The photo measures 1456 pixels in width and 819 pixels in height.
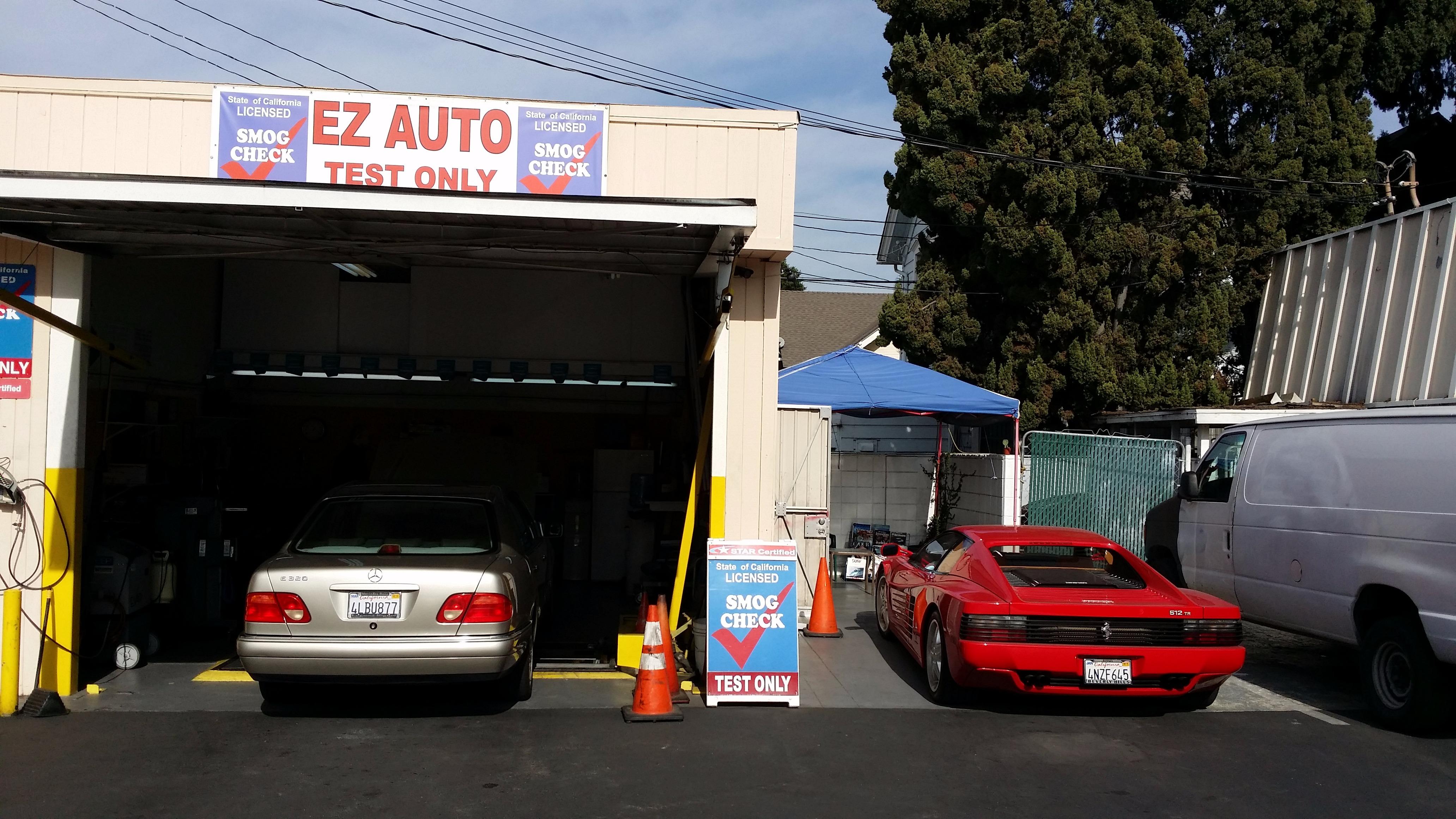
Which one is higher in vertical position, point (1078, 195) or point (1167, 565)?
point (1078, 195)

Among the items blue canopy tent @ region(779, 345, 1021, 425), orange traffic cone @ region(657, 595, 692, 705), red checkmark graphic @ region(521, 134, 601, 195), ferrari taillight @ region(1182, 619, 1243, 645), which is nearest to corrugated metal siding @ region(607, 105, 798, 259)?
red checkmark graphic @ region(521, 134, 601, 195)

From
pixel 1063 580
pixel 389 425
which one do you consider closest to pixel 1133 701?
pixel 1063 580

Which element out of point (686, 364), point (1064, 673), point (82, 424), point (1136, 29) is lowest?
point (1064, 673)

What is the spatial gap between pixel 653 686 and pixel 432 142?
4.79m

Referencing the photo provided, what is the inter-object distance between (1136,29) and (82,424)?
633 inches

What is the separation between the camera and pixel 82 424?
784 cm

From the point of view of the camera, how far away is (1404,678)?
7.51 m

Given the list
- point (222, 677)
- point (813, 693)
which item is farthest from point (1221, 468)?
point (222, 677)

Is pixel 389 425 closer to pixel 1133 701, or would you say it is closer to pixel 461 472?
pixel 461 472

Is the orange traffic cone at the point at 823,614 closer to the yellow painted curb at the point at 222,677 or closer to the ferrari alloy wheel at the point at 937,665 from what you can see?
the ferrari alloy wheel at the point at 937,665

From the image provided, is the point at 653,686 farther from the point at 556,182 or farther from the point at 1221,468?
the point at 1221,468

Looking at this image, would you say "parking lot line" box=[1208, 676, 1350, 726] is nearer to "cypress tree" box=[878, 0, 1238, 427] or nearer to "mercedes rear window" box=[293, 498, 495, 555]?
"mercedes rear window" box=[293, 498, 495, 555]

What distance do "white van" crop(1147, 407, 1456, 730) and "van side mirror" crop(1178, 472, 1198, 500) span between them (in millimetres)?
25

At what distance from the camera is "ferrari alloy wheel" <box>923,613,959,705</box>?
7777 mm
